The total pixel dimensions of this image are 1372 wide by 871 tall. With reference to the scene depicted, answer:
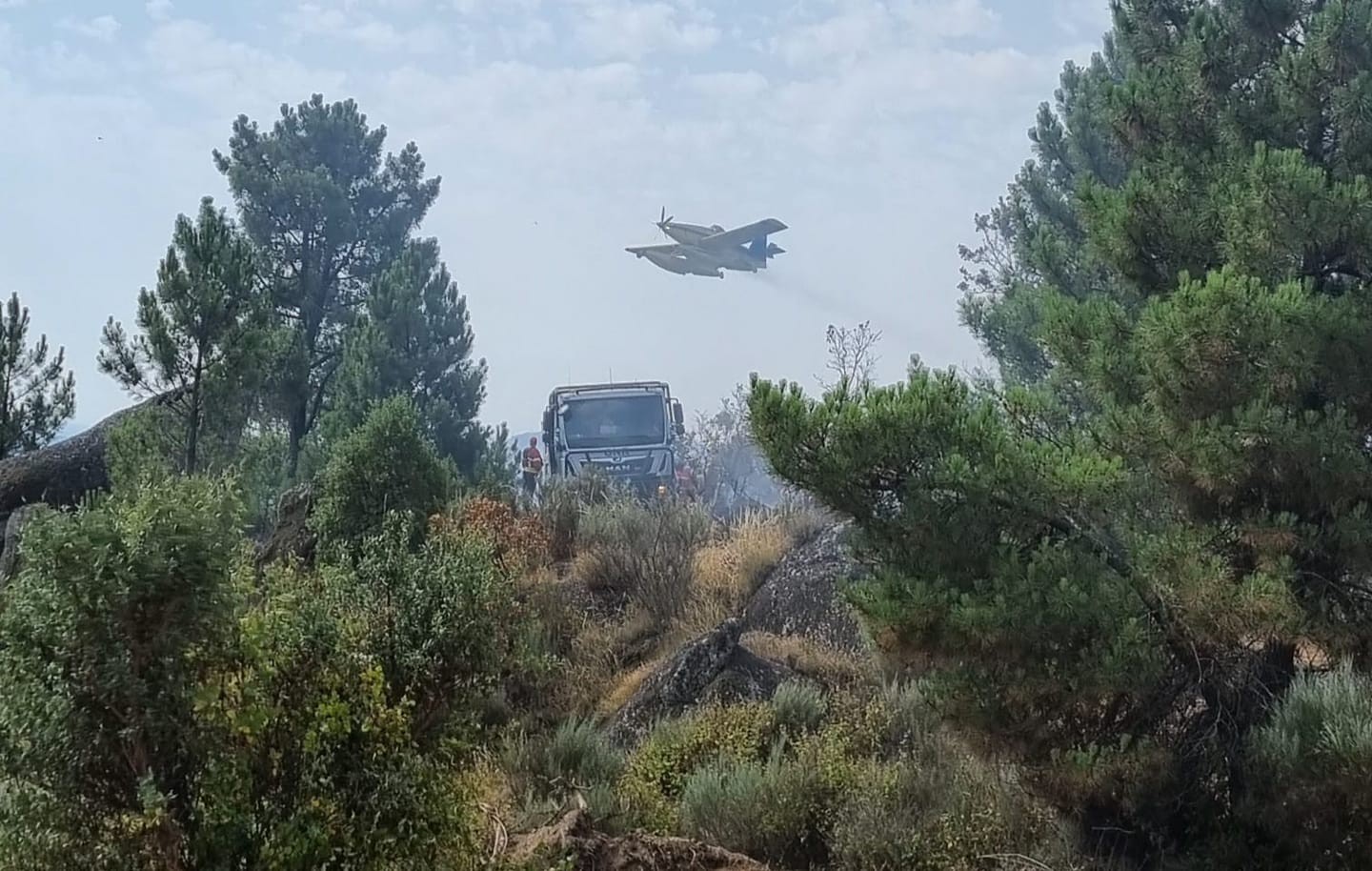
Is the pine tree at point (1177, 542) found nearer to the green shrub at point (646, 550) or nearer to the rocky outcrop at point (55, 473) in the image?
the green shrub at point (646, 550)

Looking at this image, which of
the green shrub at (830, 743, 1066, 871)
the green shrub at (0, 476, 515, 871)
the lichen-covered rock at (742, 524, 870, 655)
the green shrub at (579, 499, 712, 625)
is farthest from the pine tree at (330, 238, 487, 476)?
the green shrub at (0, 476, 515, 871)

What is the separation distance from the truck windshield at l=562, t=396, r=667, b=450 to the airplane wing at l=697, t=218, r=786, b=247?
2541mm

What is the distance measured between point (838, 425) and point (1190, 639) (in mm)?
1659

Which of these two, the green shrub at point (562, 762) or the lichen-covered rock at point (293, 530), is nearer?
the green shrub at point (562, 762)

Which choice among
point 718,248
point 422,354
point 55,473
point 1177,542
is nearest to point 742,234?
point 718,248

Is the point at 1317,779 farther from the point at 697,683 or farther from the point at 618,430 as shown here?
the point at 618,430

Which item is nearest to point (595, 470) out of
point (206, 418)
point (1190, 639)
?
point (206, 418)

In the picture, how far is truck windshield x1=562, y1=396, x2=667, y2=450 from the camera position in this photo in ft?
60.3

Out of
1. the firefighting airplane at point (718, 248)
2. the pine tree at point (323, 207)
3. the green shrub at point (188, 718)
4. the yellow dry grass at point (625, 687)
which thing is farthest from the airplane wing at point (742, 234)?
the green shrub at point (188, 718)

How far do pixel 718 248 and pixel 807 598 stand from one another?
32.9 feet

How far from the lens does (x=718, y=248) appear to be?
1908 cm

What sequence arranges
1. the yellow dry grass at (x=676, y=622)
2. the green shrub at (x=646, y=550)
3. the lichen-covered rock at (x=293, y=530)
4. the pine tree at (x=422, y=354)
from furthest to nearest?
the pine tree at (x=422, y=354) < the lichen-covered rock at (x=293, y=530) < the green shrub at (x=646, y=550) < the yellow dry grass at (x=676, y=622)

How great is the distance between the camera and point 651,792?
647cm

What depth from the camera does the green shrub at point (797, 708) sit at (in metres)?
7.33
